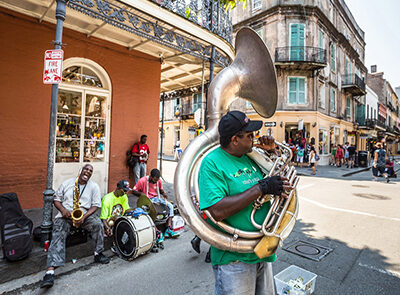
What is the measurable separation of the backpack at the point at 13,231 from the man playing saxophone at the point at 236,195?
9.71 ft

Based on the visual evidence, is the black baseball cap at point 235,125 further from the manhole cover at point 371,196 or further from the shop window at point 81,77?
the manhole cover at point 371,196

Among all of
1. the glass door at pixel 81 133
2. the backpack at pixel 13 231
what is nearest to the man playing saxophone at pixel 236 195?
the backpack at pixel 13 231

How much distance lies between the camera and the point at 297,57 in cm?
1783

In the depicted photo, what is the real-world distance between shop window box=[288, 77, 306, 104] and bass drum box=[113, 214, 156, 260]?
56.9 feet

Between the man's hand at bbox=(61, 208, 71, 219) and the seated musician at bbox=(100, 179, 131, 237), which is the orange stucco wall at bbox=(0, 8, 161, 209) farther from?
the man's hand at bbox=(61, 208, 71, 219)

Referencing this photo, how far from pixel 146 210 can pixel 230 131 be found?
9.35 feet

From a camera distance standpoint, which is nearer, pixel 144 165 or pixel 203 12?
pixel 203 12

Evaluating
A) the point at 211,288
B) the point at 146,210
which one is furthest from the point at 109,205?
the point at 211,288

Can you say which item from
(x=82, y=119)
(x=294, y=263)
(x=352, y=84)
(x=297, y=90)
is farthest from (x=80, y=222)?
(x=352, y=84)

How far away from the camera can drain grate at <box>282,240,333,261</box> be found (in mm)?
3559

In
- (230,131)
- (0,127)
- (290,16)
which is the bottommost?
(230,131)

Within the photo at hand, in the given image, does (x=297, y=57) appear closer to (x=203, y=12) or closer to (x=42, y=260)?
(x=203, y=12)

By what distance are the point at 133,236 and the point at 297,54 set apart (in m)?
18.9

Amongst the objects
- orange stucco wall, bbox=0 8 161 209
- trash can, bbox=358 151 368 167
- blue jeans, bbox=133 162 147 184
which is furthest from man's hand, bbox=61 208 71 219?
trash can, bbox=358 151 368 167
